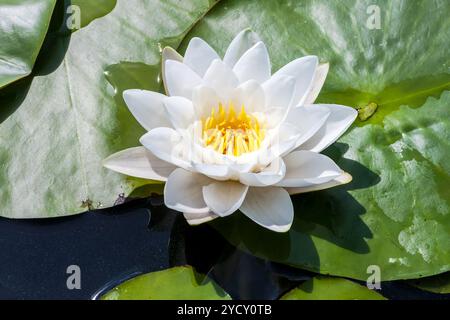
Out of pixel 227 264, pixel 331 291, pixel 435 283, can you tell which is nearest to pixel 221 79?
pixel 227 264

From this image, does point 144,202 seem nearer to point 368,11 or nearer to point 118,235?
point 118,235

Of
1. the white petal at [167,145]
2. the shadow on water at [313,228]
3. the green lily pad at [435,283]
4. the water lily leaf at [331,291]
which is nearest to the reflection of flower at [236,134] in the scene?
the white petal at [167,145]

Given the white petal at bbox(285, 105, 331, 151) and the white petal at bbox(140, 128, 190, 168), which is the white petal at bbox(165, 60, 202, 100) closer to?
the white petal at bbox(140, 128, 190, 168)

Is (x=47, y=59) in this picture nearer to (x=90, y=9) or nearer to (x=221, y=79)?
(x=90, y=9)

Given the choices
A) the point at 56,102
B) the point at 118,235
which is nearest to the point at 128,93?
the point at 56,102

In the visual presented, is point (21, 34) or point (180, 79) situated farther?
point (21, 34)

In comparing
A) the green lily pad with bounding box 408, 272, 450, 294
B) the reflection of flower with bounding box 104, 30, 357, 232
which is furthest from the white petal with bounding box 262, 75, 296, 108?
the green lily pad with bounding box 408, 272, 450, 294

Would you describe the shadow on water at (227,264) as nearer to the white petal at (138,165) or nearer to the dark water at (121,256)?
the dark water at (121,256)
